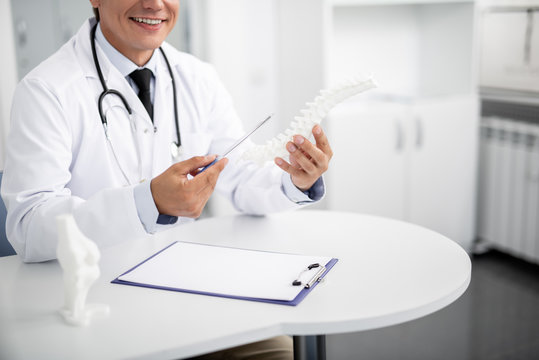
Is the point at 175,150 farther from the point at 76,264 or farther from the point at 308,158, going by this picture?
the point at 76,264

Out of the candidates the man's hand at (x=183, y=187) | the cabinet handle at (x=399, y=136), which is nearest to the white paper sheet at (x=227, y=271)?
the man's hand at (x=183, y=187)

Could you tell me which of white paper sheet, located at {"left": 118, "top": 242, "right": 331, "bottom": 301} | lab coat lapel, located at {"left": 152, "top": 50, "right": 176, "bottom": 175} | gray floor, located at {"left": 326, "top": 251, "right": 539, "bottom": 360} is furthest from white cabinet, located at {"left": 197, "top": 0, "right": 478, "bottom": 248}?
white paper sheet, located at {"left": 118, "top": 242, "right": 331, "bottom": 301}

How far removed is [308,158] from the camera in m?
1.34

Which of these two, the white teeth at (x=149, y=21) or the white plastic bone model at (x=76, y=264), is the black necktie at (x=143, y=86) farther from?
the white plastic bone model at (x=76, y=264)

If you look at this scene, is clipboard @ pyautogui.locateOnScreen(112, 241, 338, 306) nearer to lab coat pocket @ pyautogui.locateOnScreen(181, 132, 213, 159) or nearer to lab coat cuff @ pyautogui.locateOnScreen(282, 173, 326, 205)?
lab coat cuff @ pyautogui.locateOnScreen(282, 173, 326, 205)

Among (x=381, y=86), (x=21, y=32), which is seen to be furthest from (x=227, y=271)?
(x=381, y=86)

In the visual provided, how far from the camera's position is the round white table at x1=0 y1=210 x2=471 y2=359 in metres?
0.97

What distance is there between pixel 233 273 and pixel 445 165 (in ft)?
6.65

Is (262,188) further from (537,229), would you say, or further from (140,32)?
(537,229)

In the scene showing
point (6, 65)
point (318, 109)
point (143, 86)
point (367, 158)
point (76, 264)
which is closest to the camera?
point (76, 264)

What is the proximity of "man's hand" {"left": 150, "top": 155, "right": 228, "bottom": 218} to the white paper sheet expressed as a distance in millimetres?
130

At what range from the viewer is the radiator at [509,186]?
2844mm

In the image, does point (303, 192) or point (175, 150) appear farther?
point (175, 150)

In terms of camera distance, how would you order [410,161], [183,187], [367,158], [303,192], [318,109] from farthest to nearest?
[410,161], [367,158], [303,192], [318,109], [183,187]
